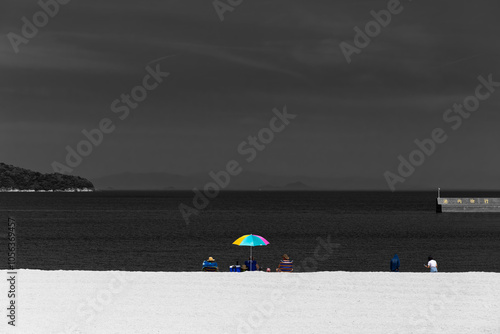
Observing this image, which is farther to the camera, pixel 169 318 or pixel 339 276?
pixel 339 276

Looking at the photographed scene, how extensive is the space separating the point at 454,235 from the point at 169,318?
206 feet

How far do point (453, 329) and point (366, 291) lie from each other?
4000mm

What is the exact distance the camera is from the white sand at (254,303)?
13.6m

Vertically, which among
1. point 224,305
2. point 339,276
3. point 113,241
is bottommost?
point 224,305

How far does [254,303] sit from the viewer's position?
15.7 meters

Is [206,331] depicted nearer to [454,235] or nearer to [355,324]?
[355,324]

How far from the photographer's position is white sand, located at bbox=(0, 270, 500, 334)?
44.5 feet

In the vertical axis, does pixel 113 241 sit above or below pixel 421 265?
above

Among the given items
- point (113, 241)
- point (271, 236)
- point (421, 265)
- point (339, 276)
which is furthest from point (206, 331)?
point (271, 236)

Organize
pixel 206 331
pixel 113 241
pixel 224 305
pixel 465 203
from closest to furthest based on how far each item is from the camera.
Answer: pixel 206 331, pixel 224 305, pixel 113 241, pixel 465 203

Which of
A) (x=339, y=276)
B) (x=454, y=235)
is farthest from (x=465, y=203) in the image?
(x=339, y=276)

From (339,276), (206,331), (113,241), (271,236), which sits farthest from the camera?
(271,236)

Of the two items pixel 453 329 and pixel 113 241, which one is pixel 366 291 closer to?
pixel 453 329

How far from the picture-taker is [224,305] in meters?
15.5
